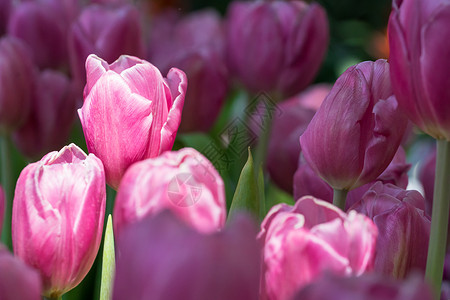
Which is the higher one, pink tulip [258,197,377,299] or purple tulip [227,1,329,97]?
pink tulip [258,197,377,299]

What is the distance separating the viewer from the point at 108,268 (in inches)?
13.6

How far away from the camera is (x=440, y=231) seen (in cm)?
32

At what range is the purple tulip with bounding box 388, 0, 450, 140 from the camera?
0.97 feet

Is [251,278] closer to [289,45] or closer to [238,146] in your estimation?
[238,146]

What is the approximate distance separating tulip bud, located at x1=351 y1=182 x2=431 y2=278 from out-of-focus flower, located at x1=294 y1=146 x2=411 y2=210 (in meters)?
0.05

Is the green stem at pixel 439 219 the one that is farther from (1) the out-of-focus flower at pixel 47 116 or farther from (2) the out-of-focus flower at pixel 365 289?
(1) the out-of-focus flower at pixel 47 116

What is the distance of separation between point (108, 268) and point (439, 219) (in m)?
0.17

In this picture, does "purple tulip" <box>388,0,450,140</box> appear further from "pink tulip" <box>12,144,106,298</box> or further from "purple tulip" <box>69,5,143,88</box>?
"purple tulip" <box>69,5,143,88</box>

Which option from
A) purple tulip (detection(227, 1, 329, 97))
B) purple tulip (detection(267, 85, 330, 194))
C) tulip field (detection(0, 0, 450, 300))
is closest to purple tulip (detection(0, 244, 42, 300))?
tulip field (detection(0, 0, 450, 300))

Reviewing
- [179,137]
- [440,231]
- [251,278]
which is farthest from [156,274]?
[179,137]

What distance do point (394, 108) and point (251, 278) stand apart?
0.52 feet

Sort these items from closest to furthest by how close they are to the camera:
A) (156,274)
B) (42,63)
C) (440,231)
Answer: (156,274) < (440,231) < (42,63)

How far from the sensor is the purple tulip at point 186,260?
0.20 metres

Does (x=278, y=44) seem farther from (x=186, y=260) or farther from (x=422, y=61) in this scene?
(x=186, y=260)
